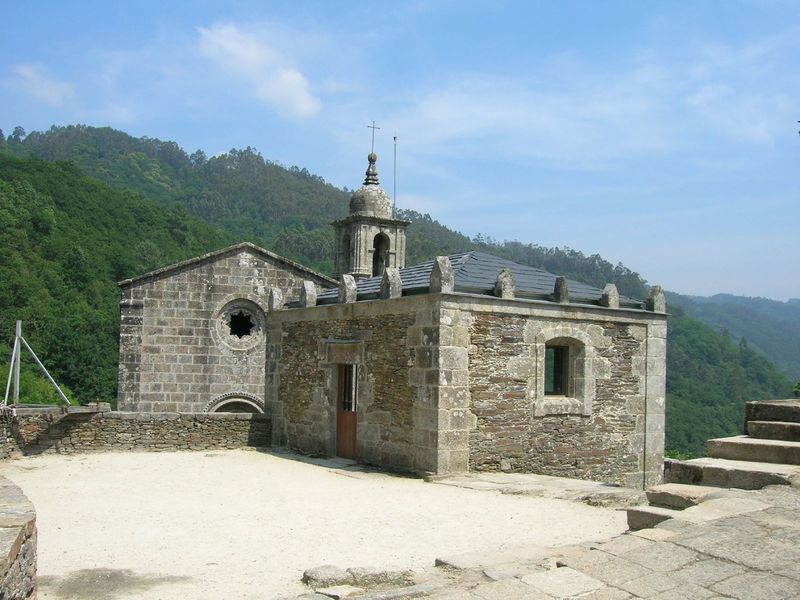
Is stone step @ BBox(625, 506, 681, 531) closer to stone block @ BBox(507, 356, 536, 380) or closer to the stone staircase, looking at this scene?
the stone staircase

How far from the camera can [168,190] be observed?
96.6 metres

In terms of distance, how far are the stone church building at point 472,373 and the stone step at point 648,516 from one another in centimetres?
522

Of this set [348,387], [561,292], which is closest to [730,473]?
[561,292]

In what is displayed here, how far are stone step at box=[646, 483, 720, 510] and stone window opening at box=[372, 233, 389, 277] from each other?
15.3 meters

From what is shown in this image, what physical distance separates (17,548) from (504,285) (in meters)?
8.71

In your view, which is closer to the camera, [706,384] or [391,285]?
[391,285]

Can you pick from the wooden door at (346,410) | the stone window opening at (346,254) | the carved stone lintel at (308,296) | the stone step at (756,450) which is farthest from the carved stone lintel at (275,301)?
the stone step at (756,450)

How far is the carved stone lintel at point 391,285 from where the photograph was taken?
12.4 m

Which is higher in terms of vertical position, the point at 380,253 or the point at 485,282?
the point at 380,253

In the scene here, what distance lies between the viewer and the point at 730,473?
627cm

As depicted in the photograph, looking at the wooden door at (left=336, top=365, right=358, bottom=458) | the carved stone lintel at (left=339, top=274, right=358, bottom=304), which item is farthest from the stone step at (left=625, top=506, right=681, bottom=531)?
the carved stone lintel at (left=339, top=274, right=358, bottom=304)

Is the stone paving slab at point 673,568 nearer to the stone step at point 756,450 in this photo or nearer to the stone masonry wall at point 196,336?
the stone step at point 756,450

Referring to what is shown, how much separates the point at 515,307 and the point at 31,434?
9112 millimetres

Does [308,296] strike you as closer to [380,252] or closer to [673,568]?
[380,252]
